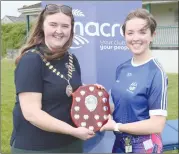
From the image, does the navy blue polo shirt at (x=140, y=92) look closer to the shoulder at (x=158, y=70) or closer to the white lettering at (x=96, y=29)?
the shoulder at (x=158, y=70)

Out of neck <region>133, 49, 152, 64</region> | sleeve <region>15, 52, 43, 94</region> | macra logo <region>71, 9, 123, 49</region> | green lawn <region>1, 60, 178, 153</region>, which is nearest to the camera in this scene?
sleeve <region>15, 52, 43, 94</region>

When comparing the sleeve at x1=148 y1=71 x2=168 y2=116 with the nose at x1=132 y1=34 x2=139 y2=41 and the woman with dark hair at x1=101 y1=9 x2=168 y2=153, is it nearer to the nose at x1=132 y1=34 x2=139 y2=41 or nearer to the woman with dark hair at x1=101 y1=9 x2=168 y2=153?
the woman with dark hair at x1=101 y1=9 x2=168 y2=153

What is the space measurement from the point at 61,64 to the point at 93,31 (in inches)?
44.9

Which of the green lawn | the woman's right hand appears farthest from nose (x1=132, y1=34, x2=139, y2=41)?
the green lawn

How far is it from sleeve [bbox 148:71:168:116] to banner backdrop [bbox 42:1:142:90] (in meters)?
1.27

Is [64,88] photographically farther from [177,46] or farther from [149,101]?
[177,46]

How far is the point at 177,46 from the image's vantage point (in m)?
14.8

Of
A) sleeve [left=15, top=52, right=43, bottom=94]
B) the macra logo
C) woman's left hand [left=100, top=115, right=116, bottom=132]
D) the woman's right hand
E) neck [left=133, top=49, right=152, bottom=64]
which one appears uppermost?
the macra logo

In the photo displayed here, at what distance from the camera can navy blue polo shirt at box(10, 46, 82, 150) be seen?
2.01 metres

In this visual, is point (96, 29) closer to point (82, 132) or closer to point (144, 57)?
point (144, 57)

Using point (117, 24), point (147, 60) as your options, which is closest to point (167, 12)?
point (117, 24)

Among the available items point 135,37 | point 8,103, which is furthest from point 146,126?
point 8,103

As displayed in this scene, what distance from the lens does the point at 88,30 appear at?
3.21 meters

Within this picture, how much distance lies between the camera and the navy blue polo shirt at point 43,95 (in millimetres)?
2014
